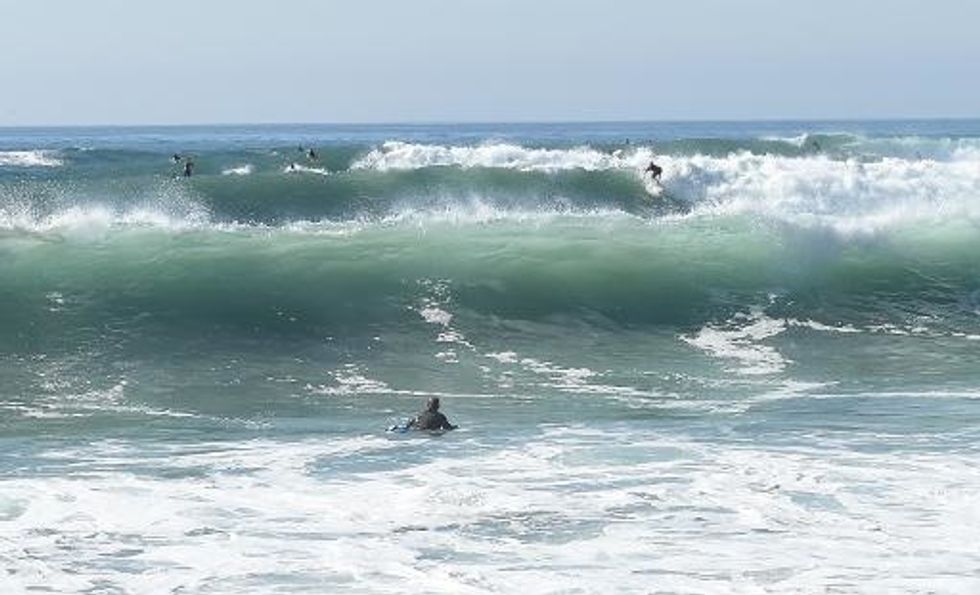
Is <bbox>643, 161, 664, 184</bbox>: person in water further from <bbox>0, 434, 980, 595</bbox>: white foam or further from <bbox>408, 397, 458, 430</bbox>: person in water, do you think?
<bbox>0, 434, 980, 595</bbox>: white foam

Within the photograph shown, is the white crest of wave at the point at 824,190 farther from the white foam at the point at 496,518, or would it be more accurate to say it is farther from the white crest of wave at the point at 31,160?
the white crest of wave at the point at 31,160

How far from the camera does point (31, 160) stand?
50.9 meters

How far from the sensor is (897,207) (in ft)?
106

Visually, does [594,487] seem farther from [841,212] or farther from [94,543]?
[841,212]

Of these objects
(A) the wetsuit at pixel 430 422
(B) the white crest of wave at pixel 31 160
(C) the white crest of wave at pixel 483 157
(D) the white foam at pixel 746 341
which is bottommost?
(D) the white foam at pixel 746 341

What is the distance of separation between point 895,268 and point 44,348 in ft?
46.6

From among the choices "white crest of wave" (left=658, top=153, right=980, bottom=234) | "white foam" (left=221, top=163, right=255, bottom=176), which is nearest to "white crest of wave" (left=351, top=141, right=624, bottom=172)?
"white foam" (left=221, top=163, right=255, bottom=176)

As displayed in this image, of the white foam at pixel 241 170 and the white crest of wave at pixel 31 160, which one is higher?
the white foam at pixel 241 170

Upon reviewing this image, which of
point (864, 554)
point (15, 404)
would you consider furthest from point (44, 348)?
point (864, 554)

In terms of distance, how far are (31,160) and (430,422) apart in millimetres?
39129

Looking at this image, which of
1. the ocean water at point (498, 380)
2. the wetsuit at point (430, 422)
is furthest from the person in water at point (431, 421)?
the ocean water at point (498, 380)

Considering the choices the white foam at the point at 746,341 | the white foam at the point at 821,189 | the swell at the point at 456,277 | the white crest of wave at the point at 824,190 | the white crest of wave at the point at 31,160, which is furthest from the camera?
the white crest of wave at the point at 31,160

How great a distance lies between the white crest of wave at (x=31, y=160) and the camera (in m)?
48.3

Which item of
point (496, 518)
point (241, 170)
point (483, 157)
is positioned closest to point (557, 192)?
point (483, 157)
